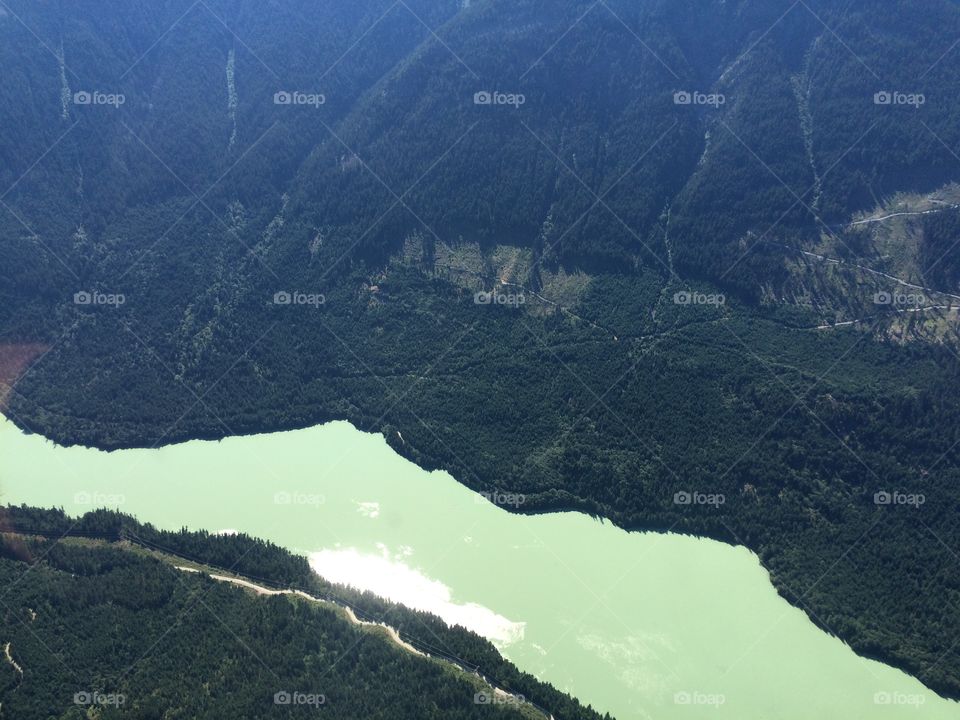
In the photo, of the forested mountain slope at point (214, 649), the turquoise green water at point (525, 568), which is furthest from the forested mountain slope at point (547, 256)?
the forested mountain slope at point (214, 649)

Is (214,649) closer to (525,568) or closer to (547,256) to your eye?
(525,568)

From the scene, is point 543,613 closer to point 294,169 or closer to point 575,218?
point 575,218

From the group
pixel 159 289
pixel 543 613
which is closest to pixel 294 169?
pixel 159 289

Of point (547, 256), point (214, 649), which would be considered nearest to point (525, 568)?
point (214, 649)

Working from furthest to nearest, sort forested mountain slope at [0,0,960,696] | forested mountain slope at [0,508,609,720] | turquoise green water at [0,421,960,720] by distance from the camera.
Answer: forested mountain slope at [0,0,960,696], turquoise green water at [0,421,960,720], forested mountain slope at [0,508,609,720]

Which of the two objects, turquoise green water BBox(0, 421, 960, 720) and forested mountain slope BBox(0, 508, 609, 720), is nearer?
forested mountain slope BBox(0, 508, 609, 720)

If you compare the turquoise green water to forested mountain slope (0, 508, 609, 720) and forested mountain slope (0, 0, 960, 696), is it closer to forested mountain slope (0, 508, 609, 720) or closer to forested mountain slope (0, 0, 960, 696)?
forested mountain slope (0, 0, 960, 696)

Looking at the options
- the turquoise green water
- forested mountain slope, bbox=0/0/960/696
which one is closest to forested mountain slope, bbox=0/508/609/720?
the turquoise green water
